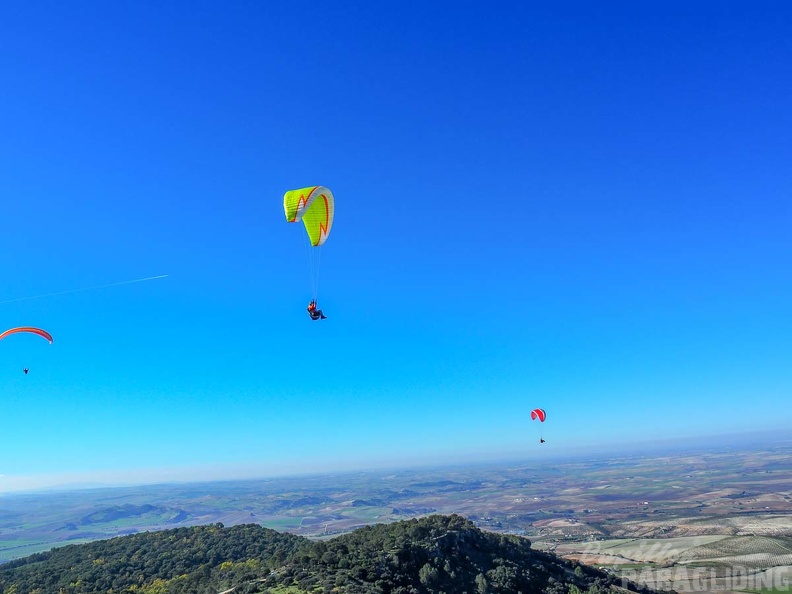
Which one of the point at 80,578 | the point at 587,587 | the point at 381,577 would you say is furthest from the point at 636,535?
the point at 80,578

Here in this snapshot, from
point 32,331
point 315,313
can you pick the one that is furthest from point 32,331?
point 315,313

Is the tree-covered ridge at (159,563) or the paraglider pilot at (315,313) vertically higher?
the paraglider pilot at (315,313)

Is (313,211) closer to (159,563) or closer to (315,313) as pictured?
(315,313)

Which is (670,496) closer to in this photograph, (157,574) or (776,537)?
(776,537)

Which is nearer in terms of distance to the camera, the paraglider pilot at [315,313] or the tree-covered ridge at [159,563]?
the paraglider pilot at [315,313]

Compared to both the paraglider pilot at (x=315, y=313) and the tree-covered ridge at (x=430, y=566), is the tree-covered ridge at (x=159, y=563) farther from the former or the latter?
the paraglider pilot at (x=315, y=313)

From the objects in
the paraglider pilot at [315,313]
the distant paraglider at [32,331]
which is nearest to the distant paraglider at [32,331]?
the distant paraglider at [32,331]

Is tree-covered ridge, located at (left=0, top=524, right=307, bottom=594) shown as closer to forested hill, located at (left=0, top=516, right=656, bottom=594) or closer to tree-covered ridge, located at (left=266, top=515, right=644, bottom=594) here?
forested hill, located at (left=0, top=516, right=656, bottom=594)

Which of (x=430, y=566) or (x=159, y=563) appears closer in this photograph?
(x=430, y=566)

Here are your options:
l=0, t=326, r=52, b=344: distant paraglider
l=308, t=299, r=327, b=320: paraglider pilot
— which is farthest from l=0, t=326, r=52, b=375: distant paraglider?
l=308, t=299, r=327, b=320: paraglider pilot
